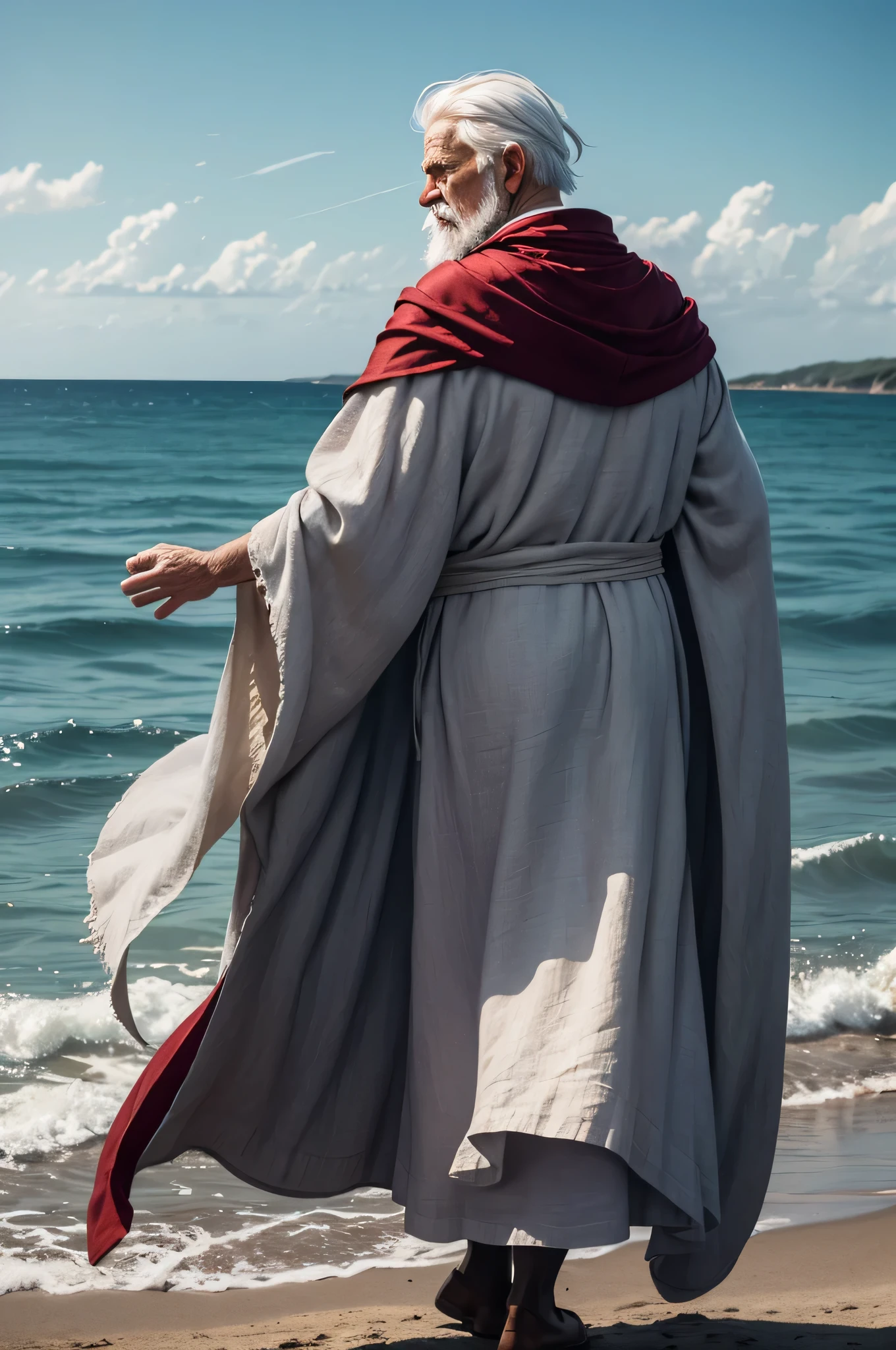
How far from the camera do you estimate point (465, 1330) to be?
204 centimetres

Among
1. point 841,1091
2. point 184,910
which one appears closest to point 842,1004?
point 841,1091

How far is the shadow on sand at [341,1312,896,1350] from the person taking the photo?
6.47ft

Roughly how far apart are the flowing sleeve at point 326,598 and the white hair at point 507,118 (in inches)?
14.4

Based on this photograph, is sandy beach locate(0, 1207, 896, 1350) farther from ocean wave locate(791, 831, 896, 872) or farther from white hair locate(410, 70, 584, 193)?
ocean wave locate(791, 831, 896, 872)

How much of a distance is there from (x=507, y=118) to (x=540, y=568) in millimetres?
618

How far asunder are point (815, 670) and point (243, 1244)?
8519mm

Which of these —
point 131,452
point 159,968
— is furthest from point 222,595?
point 131,452

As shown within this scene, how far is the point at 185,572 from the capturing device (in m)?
1.87

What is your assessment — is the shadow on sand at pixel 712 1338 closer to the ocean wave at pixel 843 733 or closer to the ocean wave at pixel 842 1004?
the ocean wave at pixel 842 1004

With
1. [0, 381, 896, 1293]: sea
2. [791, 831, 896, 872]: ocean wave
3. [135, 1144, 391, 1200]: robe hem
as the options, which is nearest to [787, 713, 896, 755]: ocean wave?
[0, 381, 896, 1293]: sea

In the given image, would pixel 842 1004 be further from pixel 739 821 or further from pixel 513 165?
pixel 513 165

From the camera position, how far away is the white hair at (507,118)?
6.32 feet

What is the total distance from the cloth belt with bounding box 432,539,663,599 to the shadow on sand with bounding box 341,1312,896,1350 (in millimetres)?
1059

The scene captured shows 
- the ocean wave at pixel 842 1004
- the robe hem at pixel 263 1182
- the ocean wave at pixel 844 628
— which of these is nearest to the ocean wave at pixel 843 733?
the ocean wave at pixel 844 628
